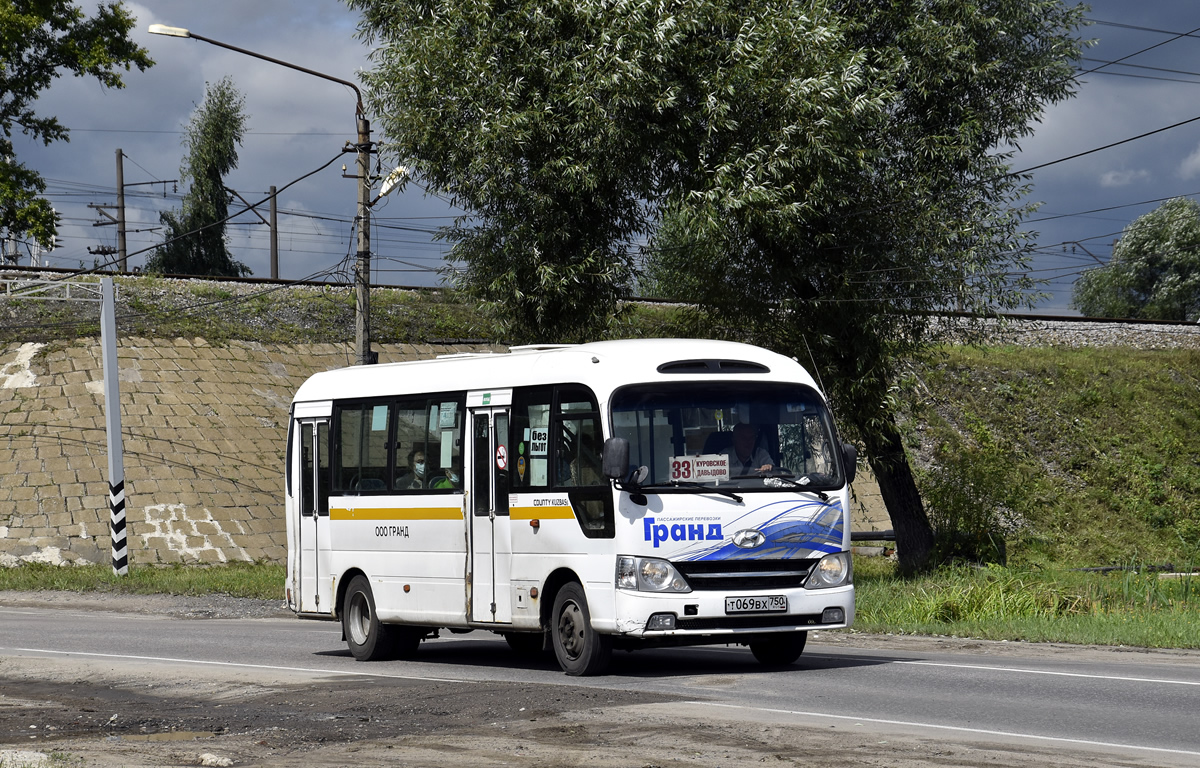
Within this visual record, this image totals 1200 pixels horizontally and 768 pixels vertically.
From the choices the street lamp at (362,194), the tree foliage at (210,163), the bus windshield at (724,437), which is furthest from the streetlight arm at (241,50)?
the tree foliage at (210,163)

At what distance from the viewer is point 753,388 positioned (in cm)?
1263

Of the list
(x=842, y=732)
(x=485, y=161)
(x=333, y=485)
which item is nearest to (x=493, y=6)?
(x=485, y=161)

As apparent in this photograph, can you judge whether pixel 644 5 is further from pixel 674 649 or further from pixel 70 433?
pixel 70 433

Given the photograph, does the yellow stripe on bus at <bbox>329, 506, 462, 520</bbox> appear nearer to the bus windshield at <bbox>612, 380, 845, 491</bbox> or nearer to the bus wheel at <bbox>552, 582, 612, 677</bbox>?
the bus wheel at <bbox>552, 582, 612, 677</bbox>

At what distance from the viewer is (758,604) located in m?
11.8

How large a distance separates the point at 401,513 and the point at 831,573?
4.83 m

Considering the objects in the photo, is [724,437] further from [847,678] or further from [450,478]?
[450,478]

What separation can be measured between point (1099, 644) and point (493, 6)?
43.6ft

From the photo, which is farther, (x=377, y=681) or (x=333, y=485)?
(x=333, y=485)

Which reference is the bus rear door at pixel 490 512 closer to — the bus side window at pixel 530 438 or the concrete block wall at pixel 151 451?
the bus side window at pixel 530 438

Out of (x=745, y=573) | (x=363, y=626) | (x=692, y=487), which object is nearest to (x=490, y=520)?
(x=692, y=487)

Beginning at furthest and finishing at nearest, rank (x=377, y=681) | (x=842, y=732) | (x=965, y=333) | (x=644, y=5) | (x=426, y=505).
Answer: (x=965, y=333)
(x=644, y=5)
(x=426, y=505)
(x=377, y=681)
(x=842, y=732)

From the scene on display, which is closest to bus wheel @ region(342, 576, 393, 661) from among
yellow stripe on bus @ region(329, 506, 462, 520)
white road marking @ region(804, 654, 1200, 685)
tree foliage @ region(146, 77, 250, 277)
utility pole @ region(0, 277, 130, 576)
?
yellow stripe on bus @ region(329, 506, 462, 520)

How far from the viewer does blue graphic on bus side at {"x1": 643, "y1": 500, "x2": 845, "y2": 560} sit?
11766 millimetres
